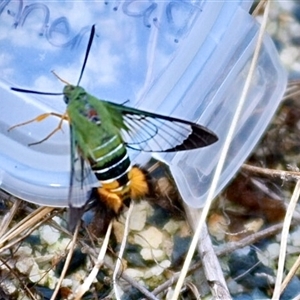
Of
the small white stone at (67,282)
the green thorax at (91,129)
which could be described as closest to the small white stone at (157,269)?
the small white stone at (67,282)

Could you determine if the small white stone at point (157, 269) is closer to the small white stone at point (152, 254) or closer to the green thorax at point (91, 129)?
the small white stone at point (152, 254)

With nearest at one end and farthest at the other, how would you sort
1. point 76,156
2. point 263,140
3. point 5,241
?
point 76,156 < point 5,241 < point 263,140

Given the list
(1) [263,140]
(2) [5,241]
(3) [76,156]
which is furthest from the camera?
(1) [263,140]

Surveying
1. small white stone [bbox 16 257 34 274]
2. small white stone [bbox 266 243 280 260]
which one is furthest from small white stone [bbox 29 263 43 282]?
small white stone [bbox 266 243 280 260]

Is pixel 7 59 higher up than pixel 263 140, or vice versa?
pixel 263 140

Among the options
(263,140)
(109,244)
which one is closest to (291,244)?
(263,140)

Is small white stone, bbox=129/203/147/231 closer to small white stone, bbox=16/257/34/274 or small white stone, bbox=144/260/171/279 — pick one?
small white stone, bbox=144/260/171/279

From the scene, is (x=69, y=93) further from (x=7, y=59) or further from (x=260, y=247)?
(x=260, y=247)
